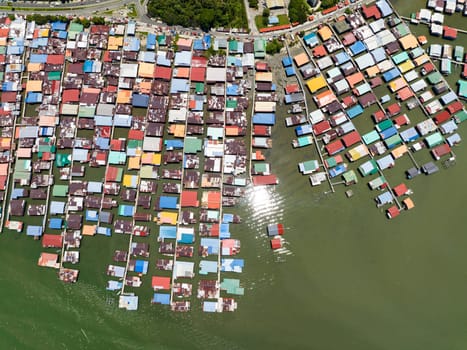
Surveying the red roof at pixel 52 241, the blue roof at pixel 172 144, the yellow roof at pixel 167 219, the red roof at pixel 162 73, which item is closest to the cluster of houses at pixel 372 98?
the blue roof at pixel 172 144

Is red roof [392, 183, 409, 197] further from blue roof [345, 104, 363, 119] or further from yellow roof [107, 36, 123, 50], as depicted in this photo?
yellow roof [107, 36, 123, 50]

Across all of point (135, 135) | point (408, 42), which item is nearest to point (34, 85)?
point (135, 135)

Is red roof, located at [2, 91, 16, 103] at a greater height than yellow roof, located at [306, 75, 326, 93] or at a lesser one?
lesser

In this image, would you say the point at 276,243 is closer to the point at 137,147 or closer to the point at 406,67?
the point at 137,147

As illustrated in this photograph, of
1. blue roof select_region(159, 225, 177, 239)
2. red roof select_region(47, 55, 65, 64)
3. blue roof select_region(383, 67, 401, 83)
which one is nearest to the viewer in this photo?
blue roof select_region(159, 225, 177, 239)

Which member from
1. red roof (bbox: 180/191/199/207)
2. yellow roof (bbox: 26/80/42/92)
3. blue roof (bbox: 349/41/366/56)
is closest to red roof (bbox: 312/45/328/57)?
blue roof (bbox: 349/41/366/56)

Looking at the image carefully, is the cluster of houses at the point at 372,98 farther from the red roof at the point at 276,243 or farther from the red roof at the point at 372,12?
the red roof at the point at 276,243

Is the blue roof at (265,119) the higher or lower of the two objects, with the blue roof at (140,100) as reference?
lower
